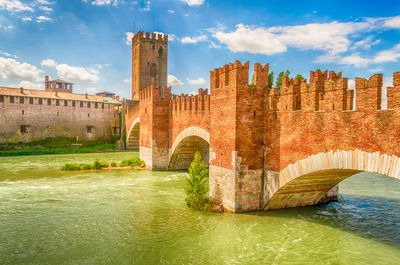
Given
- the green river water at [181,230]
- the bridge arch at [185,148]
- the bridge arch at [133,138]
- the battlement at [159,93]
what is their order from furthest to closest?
1. the bridge arch at [133,138]
2. the battlement at [159,93]
3. the bridge arch at [185,148]
4. the green river water at [181,230]

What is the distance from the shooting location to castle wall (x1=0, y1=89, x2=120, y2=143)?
41.3m

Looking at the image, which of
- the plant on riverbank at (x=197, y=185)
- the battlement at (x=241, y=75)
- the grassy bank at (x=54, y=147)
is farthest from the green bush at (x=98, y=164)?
the grassy bank at (x=54, y=147)

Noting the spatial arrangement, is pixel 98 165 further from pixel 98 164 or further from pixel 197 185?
pixel 197 185

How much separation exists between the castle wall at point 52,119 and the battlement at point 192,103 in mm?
29962

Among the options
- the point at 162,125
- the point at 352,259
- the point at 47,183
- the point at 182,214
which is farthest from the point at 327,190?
the point at 47,183

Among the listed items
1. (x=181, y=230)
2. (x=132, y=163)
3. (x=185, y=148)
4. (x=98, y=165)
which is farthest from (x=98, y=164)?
(x=181, y=230)

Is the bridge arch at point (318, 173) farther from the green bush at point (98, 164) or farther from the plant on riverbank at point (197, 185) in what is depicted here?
the green bush at point (98, 164)

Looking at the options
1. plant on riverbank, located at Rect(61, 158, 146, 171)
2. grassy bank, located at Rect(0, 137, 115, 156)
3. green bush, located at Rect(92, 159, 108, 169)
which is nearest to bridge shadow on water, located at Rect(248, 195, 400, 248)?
plant on riverbank, located at Rect(61, 158, 146, 171)

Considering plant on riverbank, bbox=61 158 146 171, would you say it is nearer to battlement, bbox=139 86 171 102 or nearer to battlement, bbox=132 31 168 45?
battlement, bbox=139 86 171 102

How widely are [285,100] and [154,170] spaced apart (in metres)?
14.5

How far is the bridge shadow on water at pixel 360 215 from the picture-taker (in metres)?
9.78

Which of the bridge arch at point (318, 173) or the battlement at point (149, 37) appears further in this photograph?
the battlement at point (149, 37)

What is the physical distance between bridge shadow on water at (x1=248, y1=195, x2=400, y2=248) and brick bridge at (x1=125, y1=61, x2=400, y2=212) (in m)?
0.48

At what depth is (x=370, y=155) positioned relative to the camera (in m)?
7.71
